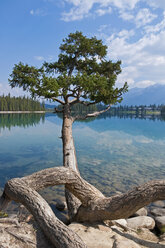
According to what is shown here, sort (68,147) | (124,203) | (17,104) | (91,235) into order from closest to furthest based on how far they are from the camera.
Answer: (91,235) → (124,203) → (68,147) → (17,104)

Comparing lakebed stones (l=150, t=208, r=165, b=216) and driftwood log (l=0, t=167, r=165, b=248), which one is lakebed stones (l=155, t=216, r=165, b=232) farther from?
driftwood log (l=0, t=167, r=165, b=248)

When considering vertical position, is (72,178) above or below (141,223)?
above

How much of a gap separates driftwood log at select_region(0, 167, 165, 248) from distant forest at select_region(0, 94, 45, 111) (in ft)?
455

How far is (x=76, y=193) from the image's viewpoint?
Result: 8.25m

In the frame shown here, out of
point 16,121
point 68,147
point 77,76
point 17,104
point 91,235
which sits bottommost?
point 91,235

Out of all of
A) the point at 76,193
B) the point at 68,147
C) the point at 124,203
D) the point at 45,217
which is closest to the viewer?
the point at 45,217

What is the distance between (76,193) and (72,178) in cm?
76

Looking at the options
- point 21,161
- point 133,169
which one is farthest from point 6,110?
point 133,169

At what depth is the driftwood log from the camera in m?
5.63

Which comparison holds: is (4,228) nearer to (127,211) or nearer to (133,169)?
(127,211)

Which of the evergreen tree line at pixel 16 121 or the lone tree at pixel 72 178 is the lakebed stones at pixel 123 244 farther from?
the evergreen tree line at pixel 16 121

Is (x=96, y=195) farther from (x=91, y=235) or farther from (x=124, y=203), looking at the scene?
(x=91, y=235)

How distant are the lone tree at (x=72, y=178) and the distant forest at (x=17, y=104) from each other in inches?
5224

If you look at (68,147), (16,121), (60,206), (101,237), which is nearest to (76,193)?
(101,237)
